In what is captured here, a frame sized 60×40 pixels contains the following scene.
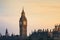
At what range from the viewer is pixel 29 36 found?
30.2 meters

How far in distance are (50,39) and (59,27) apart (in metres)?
2.22

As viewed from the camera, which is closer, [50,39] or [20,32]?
[50,39]

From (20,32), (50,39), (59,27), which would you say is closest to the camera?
(50,39)

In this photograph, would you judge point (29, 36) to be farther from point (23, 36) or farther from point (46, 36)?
point (46, 36)

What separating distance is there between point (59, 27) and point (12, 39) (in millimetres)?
4836

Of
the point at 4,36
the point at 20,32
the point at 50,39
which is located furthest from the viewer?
the point at 4,36

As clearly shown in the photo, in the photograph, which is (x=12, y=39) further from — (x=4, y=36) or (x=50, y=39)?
(x=50, y=39)

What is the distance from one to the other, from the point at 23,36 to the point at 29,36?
1.82ft

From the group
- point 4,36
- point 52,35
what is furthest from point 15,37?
point 52,35

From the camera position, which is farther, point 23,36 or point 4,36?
point 4,36

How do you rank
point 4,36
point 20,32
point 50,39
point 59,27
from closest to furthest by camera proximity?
point 50,39
point 59,27
point 20,32
point 4,36

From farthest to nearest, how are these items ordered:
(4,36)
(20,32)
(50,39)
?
1. (4,36)
2. (20,32)
3. (50,39)

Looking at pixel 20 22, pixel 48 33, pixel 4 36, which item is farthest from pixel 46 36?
pixel 4 36

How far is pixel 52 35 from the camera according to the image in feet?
92.5
